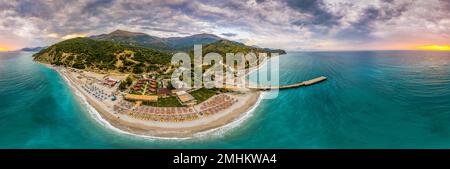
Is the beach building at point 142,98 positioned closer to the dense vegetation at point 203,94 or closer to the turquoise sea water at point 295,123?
the turquoise sea water at point 295,123

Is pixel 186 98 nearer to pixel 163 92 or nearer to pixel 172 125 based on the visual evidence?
pixel 163 92

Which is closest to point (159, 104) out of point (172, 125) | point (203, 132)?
point (172, 125)

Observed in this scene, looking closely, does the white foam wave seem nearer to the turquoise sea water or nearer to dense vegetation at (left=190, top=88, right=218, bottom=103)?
the turquoise sea water

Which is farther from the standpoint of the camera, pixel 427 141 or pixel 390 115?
pixel 390 115

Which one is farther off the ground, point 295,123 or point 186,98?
point 186,98

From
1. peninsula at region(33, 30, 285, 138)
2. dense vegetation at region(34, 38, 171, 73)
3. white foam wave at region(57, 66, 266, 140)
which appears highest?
dense vegetation at region(34, 38, 171, 73)

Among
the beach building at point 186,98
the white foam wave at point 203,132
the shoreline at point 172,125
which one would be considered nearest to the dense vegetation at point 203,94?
the beach building at point 186,98

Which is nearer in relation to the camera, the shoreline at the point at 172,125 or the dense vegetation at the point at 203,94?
the shoreline at the point at 172,125

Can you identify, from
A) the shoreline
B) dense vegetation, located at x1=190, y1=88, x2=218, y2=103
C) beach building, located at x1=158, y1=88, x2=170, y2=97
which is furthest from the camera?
beach building, located at x1=158, y1=88, x2=170, y2=97

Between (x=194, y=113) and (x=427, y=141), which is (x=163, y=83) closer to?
(x=194, y=113)

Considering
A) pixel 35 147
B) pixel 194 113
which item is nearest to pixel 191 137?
pixel 194 113

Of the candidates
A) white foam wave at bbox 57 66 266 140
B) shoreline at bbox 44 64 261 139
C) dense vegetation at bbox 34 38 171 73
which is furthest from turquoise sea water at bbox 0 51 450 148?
dense vegetation at bbox 34 38 171 73
